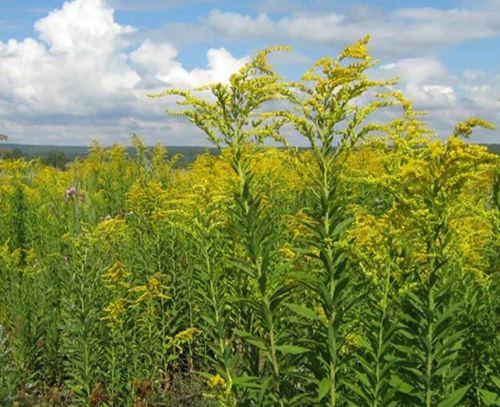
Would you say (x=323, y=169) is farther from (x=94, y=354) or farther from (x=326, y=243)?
(x=94, y=354)

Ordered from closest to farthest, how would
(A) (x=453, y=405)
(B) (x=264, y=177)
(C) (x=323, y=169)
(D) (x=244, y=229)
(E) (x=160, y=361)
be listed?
(A) (x=453, y=405), (C) (x=323, y=169), (D) (x=244, y=229), (E) (x=160, y=361), (B) (x=264, y=177)

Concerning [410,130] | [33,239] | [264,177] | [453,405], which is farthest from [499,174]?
[33,239]

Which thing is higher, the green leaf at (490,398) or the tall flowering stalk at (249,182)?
the tall flowering stalk at (249,182)

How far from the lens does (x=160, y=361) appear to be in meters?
6.42

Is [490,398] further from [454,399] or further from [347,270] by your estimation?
[347,270]

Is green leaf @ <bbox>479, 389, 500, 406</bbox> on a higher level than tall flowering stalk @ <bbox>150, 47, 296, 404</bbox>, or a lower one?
lower

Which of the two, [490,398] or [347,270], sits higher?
[347,270]

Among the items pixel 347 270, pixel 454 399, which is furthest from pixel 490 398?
pixel 347 270

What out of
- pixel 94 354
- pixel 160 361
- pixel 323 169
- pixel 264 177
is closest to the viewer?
pixel 323 169

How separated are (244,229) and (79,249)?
2.61 metres

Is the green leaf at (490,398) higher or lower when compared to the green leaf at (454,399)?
lower

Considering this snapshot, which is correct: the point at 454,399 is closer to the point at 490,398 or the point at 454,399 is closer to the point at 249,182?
the point at 490,398

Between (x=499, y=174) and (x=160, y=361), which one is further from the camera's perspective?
(x=160, y=361)

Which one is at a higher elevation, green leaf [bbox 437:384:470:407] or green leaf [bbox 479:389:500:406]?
green leaf [bbox 437:384:470:407]
